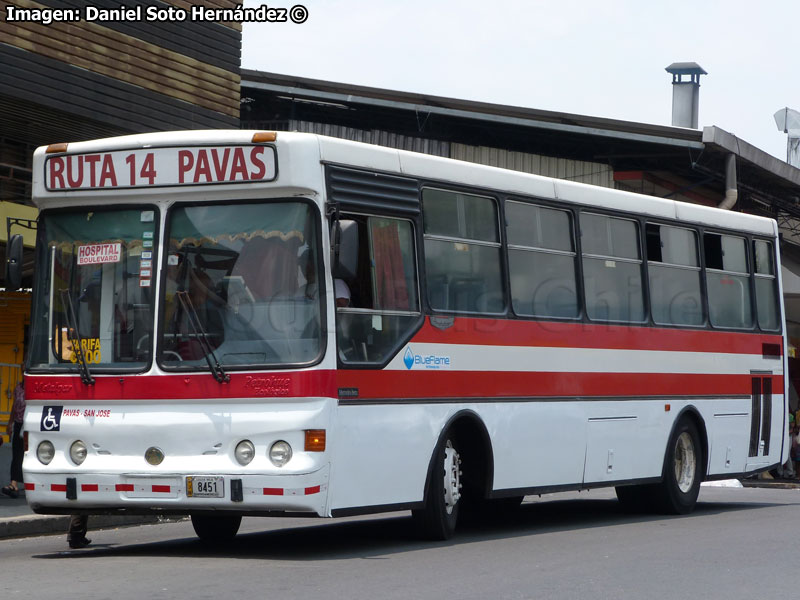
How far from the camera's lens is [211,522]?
12.0 metres

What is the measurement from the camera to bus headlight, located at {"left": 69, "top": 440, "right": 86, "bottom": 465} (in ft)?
34.6

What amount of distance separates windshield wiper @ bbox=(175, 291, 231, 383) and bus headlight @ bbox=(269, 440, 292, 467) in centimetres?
58

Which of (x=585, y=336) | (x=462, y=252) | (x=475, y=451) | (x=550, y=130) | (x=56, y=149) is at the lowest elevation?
(x=475, y=451)

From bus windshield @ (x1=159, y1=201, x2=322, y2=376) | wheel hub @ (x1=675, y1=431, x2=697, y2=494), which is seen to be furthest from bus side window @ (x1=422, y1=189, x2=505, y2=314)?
wheel hub @ (x1=675, y1=431, x2=697, y2=494)

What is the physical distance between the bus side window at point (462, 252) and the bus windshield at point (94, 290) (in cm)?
228

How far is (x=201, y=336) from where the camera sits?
1031 cm

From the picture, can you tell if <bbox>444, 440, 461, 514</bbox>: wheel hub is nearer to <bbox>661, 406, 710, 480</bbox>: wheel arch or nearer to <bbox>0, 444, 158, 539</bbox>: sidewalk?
<bbox>661, 406, 710, 480</bbox>: wheel arch

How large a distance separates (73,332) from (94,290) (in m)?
0.35

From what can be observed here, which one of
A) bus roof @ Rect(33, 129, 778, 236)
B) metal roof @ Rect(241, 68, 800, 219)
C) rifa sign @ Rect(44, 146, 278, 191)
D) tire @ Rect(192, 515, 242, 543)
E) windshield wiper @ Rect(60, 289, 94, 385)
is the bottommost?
tire @ Rect(192, 515, 242, 543)

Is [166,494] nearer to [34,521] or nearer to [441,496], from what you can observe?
[441,496]

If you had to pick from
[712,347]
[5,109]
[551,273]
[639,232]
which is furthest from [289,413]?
[5,109]

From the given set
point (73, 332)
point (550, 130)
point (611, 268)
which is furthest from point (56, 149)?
point (550, 130)

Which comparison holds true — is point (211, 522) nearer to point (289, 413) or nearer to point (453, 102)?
point (289, 413)

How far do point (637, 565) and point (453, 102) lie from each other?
18610 mm
